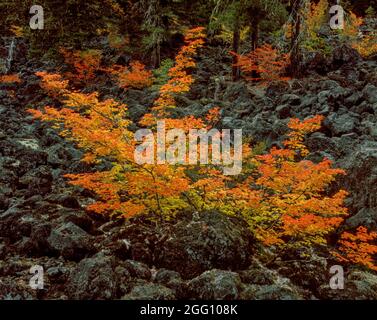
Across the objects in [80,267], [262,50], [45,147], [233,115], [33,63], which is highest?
[33,63]

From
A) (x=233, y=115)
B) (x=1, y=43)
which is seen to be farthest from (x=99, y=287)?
(x=1, y=43)

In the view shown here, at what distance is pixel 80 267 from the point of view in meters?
7.00

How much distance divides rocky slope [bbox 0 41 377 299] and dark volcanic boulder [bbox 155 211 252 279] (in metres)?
0.02

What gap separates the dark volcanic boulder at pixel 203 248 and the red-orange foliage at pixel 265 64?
12.4 meters

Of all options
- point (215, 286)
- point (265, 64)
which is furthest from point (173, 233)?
point (265, 64)

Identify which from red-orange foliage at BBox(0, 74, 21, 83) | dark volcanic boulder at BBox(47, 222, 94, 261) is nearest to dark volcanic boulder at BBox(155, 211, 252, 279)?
dark volcanic boulder at BBox(47, 222, 94, 261)

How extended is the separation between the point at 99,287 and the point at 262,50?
1551cm

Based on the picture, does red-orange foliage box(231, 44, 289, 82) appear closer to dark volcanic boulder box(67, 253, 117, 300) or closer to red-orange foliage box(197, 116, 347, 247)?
red-orange foliage box(197, 116, 347, 247)

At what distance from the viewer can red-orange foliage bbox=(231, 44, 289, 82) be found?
1884 centimetres

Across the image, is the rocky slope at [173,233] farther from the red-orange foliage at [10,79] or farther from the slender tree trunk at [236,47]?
the red-orange foliage at [10,79]

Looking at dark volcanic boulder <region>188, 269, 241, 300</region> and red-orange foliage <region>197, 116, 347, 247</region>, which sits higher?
red-orange foliage <region>197, 116, 347, 247</region>

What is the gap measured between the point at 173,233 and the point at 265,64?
1357 cm

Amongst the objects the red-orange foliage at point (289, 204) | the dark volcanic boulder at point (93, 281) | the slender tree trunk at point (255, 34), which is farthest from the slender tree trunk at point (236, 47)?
the dark volcanic boulder at point (93, 281)
